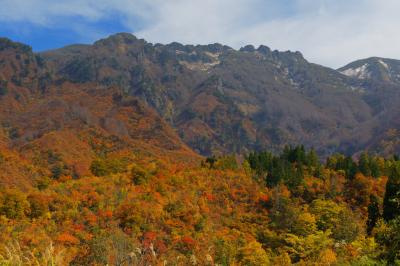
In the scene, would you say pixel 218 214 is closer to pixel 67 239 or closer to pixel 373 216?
pixel 373 216

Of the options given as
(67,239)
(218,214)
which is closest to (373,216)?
(218,214)

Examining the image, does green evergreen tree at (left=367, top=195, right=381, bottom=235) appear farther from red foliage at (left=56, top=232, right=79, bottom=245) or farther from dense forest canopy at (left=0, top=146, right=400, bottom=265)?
red foliage at (left=56, top=232, right=79, bottom=245)

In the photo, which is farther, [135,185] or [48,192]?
[135,185]

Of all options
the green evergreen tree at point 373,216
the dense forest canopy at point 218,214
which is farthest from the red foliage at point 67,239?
the green evergreen tree at point 373,216

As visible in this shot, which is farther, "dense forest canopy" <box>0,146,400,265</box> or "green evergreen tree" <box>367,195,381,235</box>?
"green evergreen tree" <box>367,195,381,235</box>

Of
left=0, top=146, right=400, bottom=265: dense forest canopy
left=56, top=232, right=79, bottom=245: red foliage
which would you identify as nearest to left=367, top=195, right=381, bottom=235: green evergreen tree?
left=0, top=146, right=400, bottom=265: dense forest canopy

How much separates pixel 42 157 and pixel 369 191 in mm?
110627

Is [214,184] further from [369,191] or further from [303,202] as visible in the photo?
[369,191]

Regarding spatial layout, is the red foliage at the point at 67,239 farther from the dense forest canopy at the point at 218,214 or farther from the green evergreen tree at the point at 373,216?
the green evergreen tree at the point at 373,216

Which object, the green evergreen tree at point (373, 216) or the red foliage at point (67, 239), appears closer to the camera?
the red foliage at point (67, 239)

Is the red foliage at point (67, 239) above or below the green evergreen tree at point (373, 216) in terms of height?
above

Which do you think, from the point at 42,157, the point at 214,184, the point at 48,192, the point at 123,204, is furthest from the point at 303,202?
the point at 42,157

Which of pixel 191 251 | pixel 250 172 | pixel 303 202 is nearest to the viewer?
pixel 191 251

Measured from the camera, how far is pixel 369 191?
3169 inches
